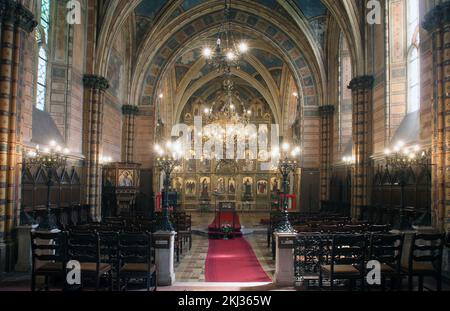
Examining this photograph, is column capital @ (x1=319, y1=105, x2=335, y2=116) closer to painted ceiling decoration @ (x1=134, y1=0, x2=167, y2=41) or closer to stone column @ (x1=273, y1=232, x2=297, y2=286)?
painted ceiling decoration @ (x1=134, y1=0, x2=167, y2=41)

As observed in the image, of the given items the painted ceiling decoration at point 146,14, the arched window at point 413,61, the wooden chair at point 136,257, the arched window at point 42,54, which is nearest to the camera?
the wooden chair at point 136,257

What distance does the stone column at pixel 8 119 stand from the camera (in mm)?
10625

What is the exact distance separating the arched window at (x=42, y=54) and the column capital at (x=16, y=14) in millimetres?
4291

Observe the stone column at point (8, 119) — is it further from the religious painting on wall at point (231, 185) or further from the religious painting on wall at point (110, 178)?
the religious painting on wall at point (231, 185)

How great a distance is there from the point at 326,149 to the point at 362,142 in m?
7.38

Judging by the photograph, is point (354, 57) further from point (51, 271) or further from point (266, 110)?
point (266, 110)

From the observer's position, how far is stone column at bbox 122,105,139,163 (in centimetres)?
2622

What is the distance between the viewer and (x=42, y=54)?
15.9 meters

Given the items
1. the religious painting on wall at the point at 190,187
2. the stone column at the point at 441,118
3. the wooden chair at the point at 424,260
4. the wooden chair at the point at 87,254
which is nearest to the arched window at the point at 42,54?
the wooden chair at the point at 87,254

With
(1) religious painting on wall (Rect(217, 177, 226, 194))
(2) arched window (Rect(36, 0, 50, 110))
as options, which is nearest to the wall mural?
(2) arched window (Rect(36, 0, 50, 110))

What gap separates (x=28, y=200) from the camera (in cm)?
1275

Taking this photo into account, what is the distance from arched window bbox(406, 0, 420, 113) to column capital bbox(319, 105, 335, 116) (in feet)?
29.9

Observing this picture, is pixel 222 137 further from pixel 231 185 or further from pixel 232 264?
pixel 231 185
